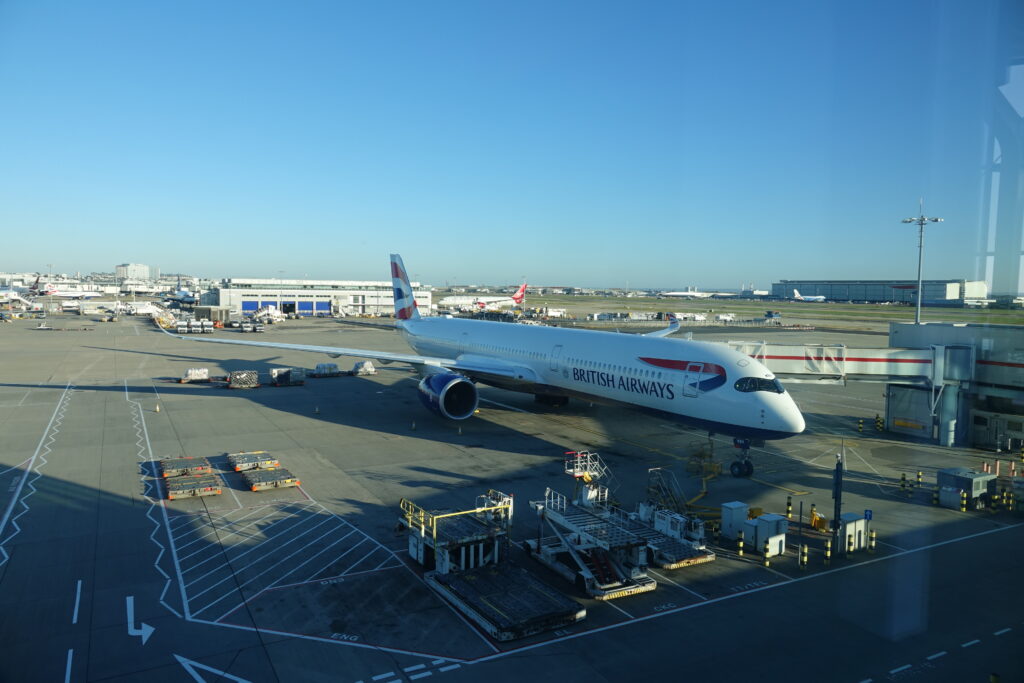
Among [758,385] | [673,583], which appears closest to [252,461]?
[673,583]

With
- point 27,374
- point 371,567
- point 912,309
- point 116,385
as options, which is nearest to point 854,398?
point 912,309

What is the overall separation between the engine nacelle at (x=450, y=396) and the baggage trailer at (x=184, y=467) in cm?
991

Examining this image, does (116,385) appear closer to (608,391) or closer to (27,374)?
(27,374)

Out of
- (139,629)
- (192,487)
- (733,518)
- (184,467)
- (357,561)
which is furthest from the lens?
(184,467)

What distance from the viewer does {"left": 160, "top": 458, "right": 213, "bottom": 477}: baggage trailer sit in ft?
70.2

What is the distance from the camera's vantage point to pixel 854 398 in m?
42.3

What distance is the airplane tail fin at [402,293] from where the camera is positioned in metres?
47.4

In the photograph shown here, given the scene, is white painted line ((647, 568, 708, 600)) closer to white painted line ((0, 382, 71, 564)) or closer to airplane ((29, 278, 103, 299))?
white painted line ((0, 382, 71, 564))

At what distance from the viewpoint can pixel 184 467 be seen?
71.3 ft

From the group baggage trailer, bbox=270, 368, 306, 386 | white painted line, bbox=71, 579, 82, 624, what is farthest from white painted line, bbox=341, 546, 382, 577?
baggage trailer, bbox=270, 368, 306, 386

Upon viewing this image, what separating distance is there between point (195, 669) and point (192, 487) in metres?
10.3

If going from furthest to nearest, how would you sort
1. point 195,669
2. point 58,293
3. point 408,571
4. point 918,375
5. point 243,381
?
point 58,293
point 243,381
point 918,375
point 408,571
point 195,669

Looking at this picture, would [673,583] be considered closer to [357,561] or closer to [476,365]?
[357,561]

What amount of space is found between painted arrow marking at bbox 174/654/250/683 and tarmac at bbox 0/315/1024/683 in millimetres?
34
